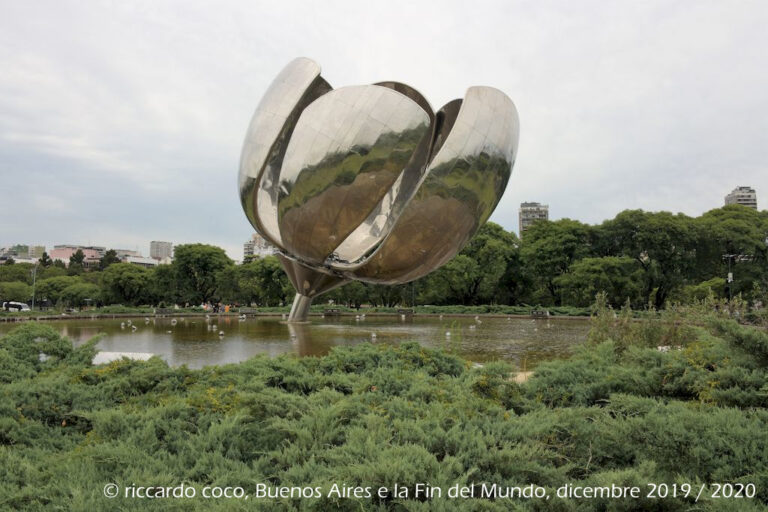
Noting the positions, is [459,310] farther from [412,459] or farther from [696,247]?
[412,459]

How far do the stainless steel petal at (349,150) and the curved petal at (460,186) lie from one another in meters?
0.77

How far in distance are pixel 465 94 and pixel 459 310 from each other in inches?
1189

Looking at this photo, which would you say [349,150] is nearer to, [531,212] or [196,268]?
[196,268]

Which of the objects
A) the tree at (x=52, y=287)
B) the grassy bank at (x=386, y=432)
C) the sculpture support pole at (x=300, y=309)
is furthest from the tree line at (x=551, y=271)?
the grassy bank at (x=386, y=432)

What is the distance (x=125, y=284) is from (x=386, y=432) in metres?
53.1

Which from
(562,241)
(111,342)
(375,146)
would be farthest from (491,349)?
(562,241)

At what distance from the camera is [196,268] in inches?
1927

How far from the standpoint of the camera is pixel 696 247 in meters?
42.3

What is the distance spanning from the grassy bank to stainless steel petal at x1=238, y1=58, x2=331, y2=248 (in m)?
7.66

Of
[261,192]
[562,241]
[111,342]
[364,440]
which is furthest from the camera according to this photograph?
[562,241]

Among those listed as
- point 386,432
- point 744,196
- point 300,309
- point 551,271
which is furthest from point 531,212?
point 386,432

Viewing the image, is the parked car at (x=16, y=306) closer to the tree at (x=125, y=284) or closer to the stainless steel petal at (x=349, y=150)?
the tree at (x=125, y=284)

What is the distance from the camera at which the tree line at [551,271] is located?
39.9 m

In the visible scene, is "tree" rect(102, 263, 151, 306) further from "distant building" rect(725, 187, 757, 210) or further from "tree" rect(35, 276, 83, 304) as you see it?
"distant building" rect(725, 187, 757, 210)
